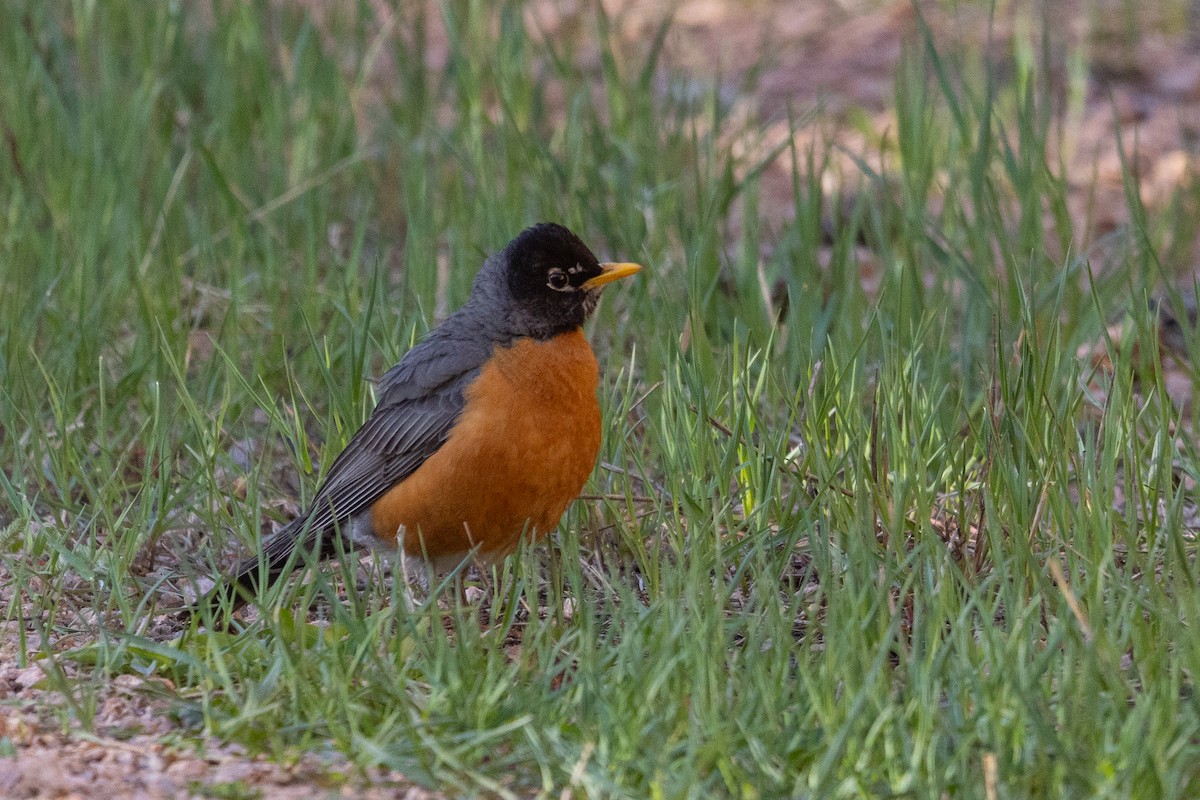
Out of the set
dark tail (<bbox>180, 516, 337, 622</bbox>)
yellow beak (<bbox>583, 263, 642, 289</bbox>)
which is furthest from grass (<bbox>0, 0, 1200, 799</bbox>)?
yellow beak (<bbox>583, 263, 642, 289</bbox>)

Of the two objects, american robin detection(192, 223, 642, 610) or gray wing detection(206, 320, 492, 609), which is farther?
gray wing detection(206, 320, 492, 609)

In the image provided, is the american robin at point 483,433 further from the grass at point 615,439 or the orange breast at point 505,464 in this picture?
the grass at point 615,439

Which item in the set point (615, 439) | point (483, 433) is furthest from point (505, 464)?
point (615, 439)

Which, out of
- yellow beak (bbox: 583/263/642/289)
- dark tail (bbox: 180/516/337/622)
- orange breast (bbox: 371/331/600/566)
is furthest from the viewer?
yellow beak (bbox: 583/263/642/289)

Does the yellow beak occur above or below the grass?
above

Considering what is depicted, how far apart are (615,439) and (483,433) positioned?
57 cm

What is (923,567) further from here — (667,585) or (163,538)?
(163,538)

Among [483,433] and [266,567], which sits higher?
[483,433]

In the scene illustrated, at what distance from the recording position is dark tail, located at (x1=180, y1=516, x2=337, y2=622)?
3.47 metres

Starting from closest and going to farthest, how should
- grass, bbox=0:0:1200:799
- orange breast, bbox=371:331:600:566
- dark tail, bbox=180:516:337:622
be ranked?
grass, bbox=0:0:1200:799 → dark tail, bbox=180:516:337:622 → orange breast, bbox=371:331:600:566

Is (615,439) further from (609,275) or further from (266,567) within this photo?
(266,567)

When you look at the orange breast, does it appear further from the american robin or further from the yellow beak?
the yellow beak

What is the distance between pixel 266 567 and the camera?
361 centimetres

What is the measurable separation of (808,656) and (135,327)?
296 centimetres
